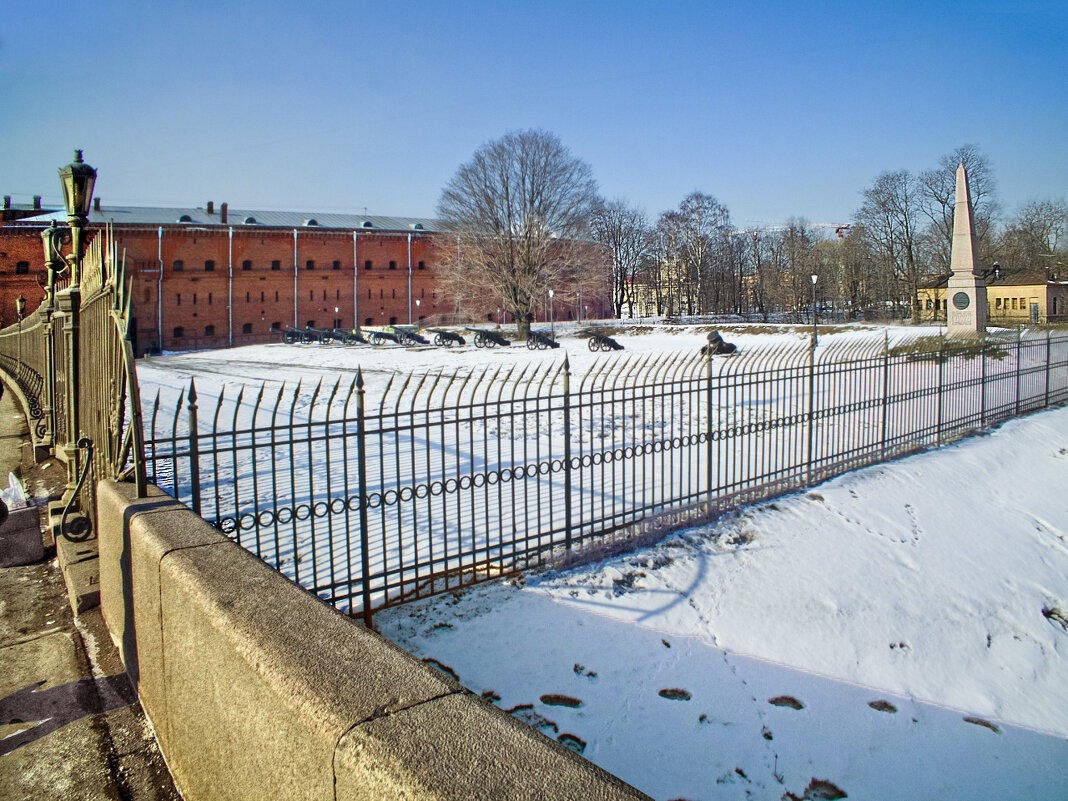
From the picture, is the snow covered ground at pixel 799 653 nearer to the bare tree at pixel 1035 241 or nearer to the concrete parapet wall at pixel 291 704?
the concrete parapet wall at pixel 291 704

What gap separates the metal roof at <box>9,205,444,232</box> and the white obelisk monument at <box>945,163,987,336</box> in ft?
105

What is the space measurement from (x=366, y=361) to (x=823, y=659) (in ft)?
72.6

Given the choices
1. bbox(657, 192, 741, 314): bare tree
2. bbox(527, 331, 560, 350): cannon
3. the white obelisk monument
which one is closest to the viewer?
the white obelisk monument

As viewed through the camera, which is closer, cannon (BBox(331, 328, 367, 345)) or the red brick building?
cannon (BBox(331, 328, 367, 345))

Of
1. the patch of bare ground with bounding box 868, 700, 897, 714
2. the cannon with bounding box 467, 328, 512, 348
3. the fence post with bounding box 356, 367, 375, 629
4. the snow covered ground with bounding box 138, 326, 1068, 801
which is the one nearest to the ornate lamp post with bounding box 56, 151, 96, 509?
the fence post with bounding box 356, 367, 375, 629

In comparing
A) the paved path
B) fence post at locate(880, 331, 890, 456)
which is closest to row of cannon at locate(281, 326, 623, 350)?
fence post at locate(880, 331, 890, 456)

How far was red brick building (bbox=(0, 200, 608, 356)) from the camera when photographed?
4541cm

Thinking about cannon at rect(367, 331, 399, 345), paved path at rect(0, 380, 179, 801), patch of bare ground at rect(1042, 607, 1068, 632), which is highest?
cannon at rect(367, 331, 399, 345)

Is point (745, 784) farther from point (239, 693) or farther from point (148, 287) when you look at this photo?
point (148, 287)

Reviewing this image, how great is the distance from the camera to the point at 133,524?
2.66 meters

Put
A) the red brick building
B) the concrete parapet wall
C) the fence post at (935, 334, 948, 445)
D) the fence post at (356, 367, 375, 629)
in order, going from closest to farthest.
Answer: the concrete parapet wall, the fence post at (356, 367, 375, 629), the fence post at (935, 334, 948, 445), the red brick building

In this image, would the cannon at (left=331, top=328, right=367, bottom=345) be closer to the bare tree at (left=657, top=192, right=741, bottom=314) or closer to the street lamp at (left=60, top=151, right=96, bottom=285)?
the bare tree at (left=657, top=192, right=741, bottom=314)

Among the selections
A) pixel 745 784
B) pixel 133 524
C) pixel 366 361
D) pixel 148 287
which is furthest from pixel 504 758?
pixel 148 287

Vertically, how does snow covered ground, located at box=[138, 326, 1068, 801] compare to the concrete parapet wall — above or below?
below
